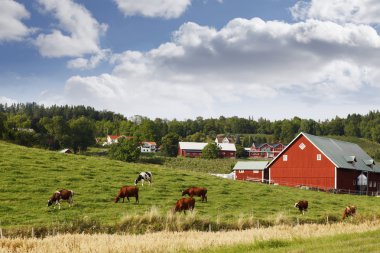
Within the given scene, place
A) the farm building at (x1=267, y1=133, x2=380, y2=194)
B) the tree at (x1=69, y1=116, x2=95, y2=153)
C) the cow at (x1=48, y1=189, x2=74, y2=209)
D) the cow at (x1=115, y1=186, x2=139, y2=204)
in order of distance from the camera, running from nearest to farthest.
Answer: the cow at (x1=48, y1=189, x2=74, y2=209) → the cow at (x1=115, y1=186, x2=139, y2=204) → the farm building at (x1=267, y1=133, x2=380, y2=194) → the tree at (x1=69, y1=116, x2=95, y2=153)

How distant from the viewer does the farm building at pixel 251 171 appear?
75219 millimetres

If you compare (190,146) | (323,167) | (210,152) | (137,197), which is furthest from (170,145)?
(137,197)

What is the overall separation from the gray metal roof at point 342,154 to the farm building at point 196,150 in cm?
8441

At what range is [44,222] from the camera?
68.3 ft

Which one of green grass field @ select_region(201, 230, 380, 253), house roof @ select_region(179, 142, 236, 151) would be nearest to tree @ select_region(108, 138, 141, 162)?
house roof @ select_region(179, 142, 236, 151)

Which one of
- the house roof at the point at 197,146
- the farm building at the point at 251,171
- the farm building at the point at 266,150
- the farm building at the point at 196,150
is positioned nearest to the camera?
the farm building at the point at 251,171

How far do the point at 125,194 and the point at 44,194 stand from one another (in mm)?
4966

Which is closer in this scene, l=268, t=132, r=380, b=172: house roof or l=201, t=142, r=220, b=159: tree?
l=268, t=132, r=380, b=172: house roof

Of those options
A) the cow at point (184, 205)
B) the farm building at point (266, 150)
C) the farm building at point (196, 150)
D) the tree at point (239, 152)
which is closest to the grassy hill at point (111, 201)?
the cow at point (184, 205)

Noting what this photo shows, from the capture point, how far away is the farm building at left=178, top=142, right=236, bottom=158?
155875 mm

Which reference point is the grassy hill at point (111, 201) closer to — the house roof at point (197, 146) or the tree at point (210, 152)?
the tree at point (210, 152)

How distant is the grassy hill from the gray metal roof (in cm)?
2731

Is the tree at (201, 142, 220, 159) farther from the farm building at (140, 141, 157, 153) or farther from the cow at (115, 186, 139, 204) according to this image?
the cow at (115, 186, 139, 204)

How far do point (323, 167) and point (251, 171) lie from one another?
14.4 metres
